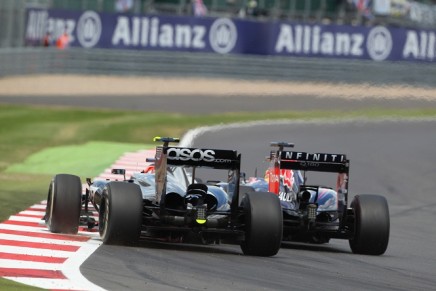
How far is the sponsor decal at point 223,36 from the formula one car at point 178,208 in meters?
29.7

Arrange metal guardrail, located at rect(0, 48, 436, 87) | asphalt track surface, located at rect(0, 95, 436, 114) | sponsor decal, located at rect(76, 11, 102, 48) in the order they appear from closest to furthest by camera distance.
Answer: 1. asphalt track surface, located at rect(0, 95, 436, 114)
2. metal guardrail, located at rect(0, 48, 436, 87)
3. sponsor decal, located at rect(76, 11, 102, 48)

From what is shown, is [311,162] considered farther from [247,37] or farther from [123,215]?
[247,37]

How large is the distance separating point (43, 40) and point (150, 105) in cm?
733

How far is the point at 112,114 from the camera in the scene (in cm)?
3728

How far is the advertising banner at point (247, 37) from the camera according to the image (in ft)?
142

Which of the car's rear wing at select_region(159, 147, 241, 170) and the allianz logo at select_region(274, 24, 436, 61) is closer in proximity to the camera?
the car's rear wing at select_region(159, 147, 241, 170)

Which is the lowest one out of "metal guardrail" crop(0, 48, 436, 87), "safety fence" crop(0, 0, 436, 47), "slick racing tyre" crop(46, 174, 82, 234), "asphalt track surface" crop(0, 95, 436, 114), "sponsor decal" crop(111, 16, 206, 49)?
"asphalt track surface" crop(0, 95, 436, 114)

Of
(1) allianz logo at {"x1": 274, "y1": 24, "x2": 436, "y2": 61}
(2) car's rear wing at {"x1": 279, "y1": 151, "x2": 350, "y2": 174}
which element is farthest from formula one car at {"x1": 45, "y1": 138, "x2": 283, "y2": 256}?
(1) allianz logo at {"x1": 274, "y1": 24, "x2": 436, "y2": 61}

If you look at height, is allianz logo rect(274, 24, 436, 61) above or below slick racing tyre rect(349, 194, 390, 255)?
above

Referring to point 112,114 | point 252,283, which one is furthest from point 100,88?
point 252,283

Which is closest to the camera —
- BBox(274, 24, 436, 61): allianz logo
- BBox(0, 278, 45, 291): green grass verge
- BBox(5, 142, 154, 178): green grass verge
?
BBox(0, 278, 45, 291): green grass verge

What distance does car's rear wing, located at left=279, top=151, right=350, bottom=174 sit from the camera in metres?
14.2

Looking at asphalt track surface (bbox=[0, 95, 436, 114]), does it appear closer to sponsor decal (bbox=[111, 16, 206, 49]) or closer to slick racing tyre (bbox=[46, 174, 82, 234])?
sponsor decal (bbox=[111, 16, 206, 49])

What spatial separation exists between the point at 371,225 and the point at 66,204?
137 inches
